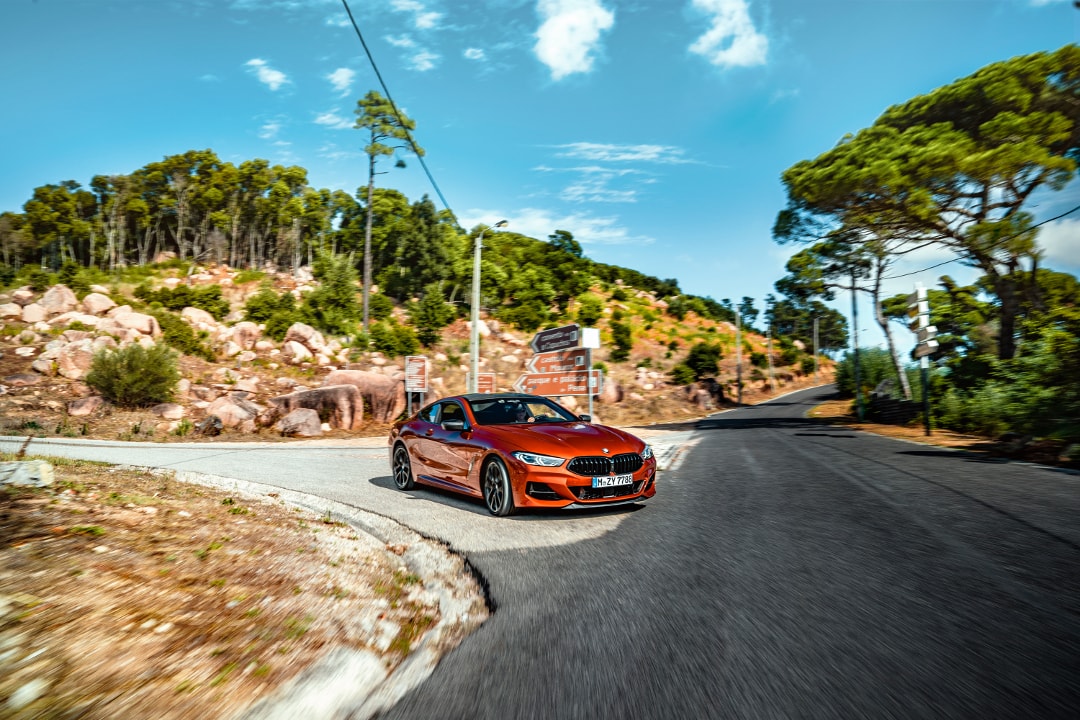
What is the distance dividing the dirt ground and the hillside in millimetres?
16169

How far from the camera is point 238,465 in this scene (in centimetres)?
1231

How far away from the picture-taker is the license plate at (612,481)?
6.87m

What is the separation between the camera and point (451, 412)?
8695 mm

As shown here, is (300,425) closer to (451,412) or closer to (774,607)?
(451,412)

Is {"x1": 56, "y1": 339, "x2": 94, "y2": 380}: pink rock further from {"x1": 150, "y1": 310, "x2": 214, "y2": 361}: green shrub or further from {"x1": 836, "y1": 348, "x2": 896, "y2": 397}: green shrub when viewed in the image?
{"x1": 836, "y1": 348, "x2": 896, "y2": 397}: green shrub

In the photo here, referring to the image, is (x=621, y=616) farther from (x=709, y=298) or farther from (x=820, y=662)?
(x=709, y=298)

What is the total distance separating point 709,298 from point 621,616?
101214mm

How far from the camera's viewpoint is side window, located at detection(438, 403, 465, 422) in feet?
27.7

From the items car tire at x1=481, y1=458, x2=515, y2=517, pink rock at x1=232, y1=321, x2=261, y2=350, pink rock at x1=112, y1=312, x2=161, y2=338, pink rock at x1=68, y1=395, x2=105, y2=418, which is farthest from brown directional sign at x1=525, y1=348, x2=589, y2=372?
pink rock at x1=112, y1=312, x2=161, y2=338

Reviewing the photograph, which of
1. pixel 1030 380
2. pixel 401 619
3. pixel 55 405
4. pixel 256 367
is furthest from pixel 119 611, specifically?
pixel 256 367

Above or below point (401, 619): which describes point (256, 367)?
above

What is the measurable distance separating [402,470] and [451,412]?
1.41 metres

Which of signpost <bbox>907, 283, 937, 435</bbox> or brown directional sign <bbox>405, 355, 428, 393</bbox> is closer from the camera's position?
signpost <bbox>907, 283, 937, 435</bbox>

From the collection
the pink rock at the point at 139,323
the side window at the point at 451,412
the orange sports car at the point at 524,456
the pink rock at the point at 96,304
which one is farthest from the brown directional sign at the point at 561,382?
the pink rock at the point at 96,304
